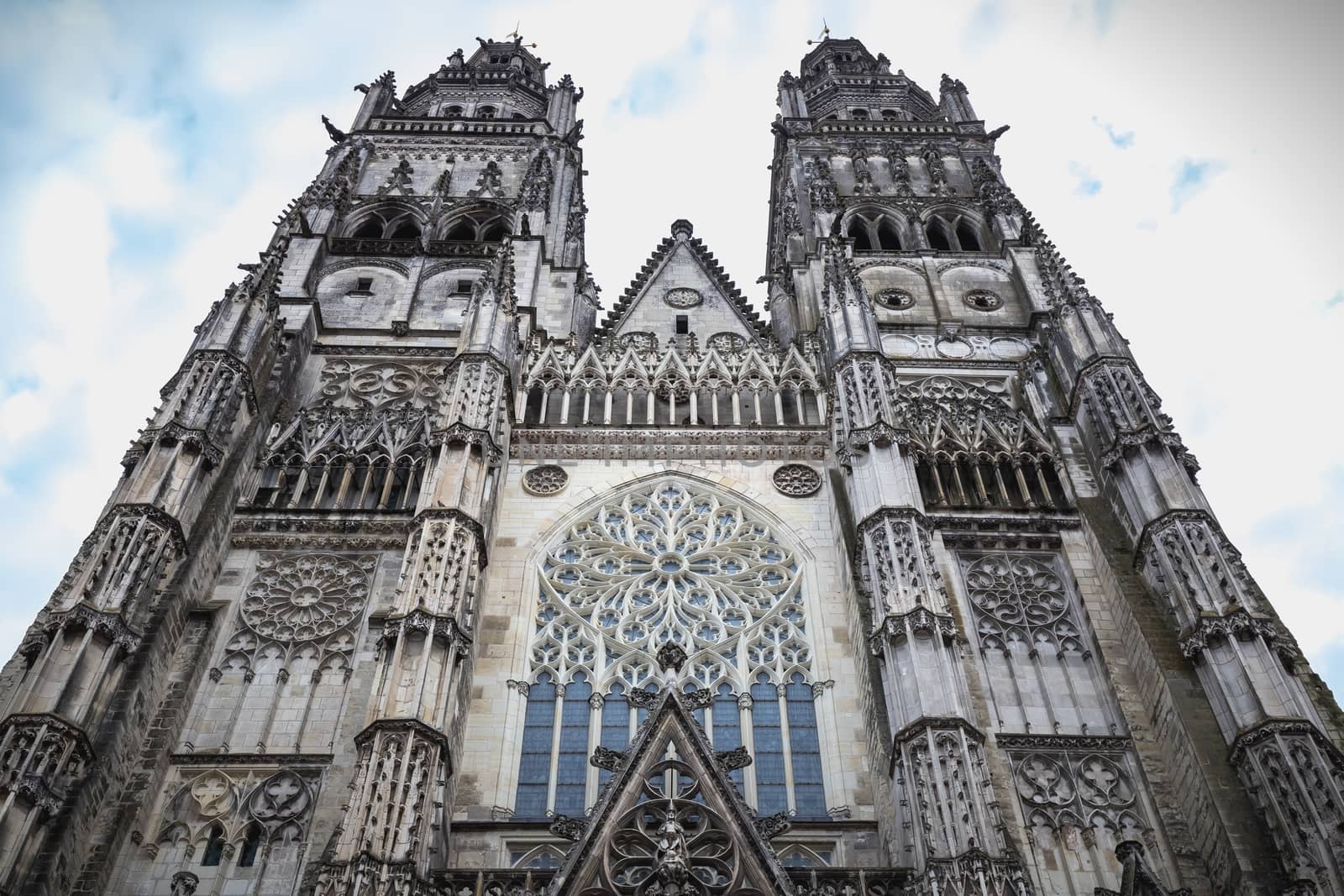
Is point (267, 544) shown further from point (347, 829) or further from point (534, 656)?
point (347, 829)

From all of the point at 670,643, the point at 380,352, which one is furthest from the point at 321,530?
the point at 670,643

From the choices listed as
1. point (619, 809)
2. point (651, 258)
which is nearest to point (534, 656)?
point (619, 809)

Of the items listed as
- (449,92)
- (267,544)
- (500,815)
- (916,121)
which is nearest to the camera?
(500,815)

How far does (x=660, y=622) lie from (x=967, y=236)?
15.6 meters

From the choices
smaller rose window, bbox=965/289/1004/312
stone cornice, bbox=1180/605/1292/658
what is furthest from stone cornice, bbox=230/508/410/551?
smaller rose window, bbox=965/289/1004/312

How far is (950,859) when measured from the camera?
1284 centimetres

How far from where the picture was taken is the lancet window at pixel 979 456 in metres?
20.1

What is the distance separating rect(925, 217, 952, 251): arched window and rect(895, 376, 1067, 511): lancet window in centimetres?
796

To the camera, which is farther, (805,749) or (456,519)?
(456,519)

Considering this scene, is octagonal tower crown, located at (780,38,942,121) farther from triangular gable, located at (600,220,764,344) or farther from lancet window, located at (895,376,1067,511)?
lancet window, located at (895,376,1067,511)

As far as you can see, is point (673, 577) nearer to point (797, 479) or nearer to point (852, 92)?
point (797, 479)

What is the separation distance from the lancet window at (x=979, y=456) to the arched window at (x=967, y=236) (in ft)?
25.9

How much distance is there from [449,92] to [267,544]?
2389 centimetres

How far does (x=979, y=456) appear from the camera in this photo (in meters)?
20.7
